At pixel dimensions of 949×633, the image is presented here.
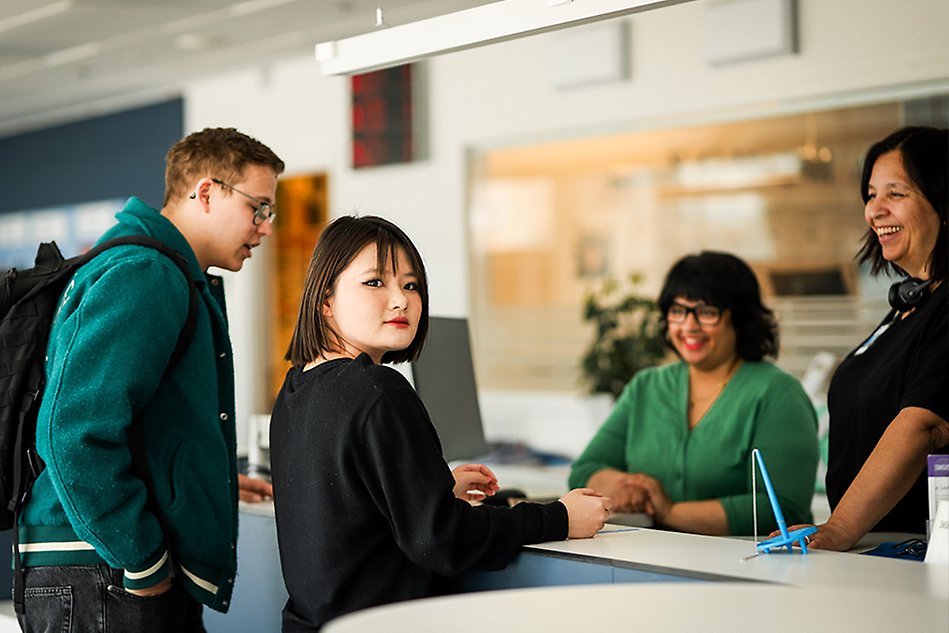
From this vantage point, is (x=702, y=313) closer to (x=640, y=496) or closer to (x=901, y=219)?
(x=640, y=496)

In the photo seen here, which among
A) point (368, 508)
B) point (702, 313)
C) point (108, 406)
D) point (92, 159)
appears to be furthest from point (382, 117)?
point (368, 508)

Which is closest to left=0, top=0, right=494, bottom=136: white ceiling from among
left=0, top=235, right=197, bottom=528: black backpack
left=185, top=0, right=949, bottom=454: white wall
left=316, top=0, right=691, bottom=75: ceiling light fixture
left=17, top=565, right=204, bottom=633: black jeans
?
left=185, top=0, right=949, bottom=454: white wall

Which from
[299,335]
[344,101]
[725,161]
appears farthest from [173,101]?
[299,335]

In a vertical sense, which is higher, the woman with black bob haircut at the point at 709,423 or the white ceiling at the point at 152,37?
the white ceiling at the point at 152,37

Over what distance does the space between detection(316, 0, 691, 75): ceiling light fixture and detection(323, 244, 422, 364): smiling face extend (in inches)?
33.3

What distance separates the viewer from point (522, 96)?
654 centimetres

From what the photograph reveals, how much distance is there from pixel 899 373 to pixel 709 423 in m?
0.79

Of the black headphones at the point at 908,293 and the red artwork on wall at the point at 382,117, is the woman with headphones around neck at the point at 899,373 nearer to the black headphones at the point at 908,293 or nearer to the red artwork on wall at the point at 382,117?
the black headphones at the point at 908,293

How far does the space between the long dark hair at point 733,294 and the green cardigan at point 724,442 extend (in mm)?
72

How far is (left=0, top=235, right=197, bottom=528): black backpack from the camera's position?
2557mm

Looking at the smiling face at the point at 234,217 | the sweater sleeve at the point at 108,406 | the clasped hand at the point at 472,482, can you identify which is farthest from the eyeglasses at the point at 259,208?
the clasped hand at the point at 472,482

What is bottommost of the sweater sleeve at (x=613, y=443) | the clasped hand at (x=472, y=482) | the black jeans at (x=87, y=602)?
the black jeans at (x=87, y=602)

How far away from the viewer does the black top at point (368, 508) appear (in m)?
2.08

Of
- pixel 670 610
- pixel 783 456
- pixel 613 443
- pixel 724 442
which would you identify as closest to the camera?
pixel 670 610
